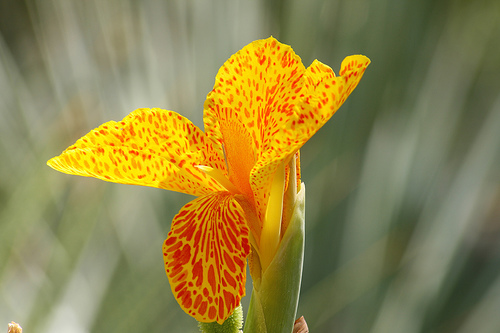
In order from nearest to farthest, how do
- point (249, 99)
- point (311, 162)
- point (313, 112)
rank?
1. point (313, 112)
2. point (249, 99)
3. point (311, 162)

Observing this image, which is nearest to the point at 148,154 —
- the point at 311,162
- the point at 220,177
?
the point at 220,177

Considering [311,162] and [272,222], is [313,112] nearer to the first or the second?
[272,222]

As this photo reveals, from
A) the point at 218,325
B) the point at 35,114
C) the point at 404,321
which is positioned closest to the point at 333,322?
the point at 404,321

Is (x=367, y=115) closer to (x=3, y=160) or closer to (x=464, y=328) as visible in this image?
(x=464, y=328)

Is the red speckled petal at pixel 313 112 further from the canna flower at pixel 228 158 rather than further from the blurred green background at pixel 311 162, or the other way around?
the blurred green background at pixel 311 162

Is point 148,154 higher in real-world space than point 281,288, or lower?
higher

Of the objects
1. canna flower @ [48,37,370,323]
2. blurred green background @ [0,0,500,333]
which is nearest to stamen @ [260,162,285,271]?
canna flower @ [48,37,370,323]

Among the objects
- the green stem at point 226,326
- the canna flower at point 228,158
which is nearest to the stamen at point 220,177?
the canna flower at point 228,158
